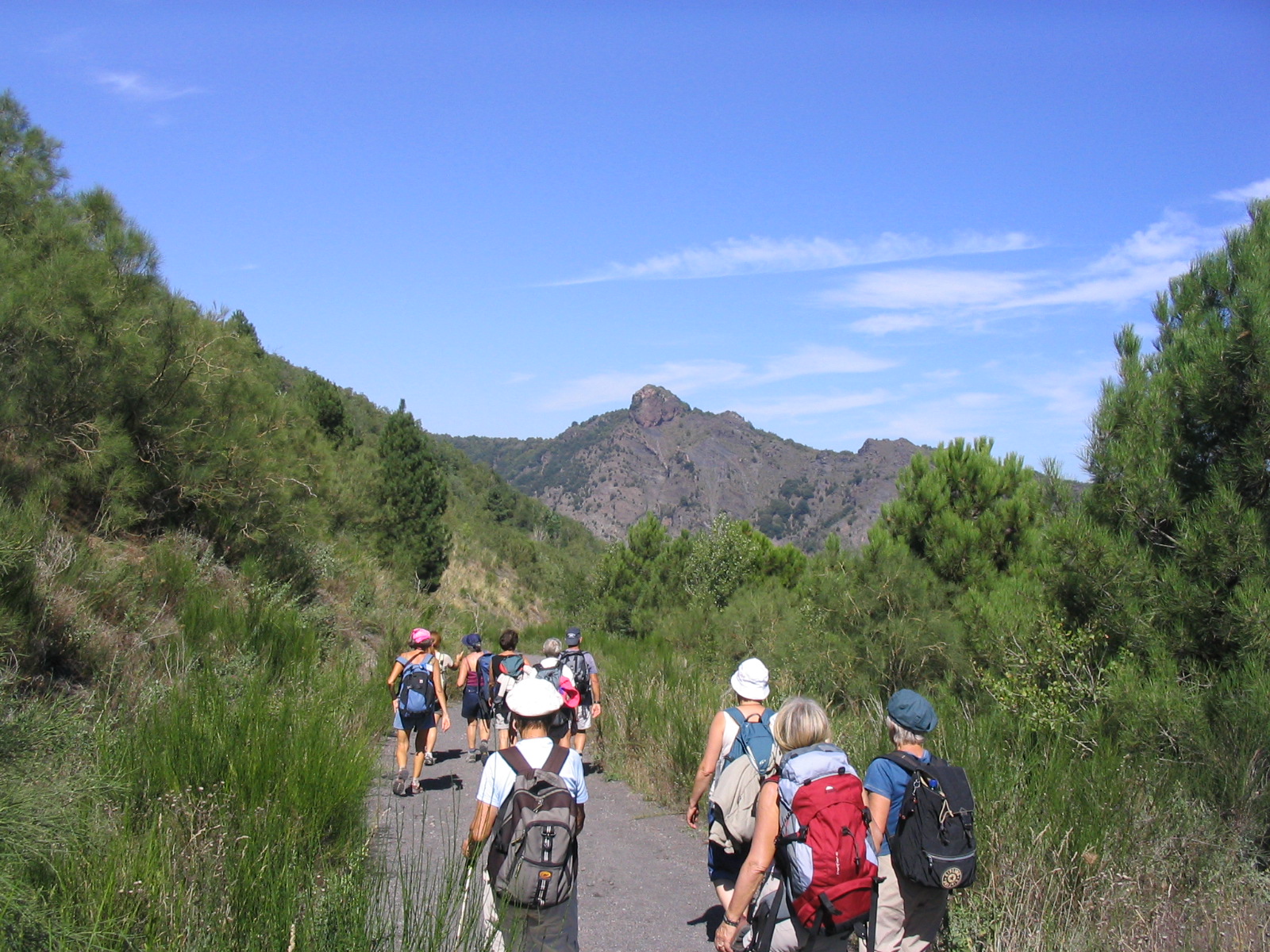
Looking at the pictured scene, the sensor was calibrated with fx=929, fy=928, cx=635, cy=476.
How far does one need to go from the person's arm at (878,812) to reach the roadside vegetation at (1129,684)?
49.5 inches

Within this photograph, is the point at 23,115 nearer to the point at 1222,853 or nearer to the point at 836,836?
the point at 836,836

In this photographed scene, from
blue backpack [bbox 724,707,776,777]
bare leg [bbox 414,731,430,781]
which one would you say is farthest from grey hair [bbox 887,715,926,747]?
bare leg [bbox 414,731,430,781]

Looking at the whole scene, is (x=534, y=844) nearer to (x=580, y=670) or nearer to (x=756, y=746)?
(x=756, y=746)

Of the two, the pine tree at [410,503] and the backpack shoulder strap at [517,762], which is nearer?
the backpack shoulder strap at [517,762]

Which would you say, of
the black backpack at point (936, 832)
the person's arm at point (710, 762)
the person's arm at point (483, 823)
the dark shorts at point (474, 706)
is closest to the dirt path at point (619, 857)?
the person's arm at point (483, 823)

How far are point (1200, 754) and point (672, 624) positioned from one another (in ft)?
52.1

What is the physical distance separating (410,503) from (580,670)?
25214mm

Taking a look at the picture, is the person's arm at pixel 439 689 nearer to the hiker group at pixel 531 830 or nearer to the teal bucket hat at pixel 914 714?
the hiker group at pixel 531 830

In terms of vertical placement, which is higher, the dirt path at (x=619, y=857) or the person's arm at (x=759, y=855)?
the person's arm at (x=759, y=855)

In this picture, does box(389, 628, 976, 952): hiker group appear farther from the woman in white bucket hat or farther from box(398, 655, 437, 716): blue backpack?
box(398, 655, 437, 716): blue backpack

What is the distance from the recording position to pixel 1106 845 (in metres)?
4.95

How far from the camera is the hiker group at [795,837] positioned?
3.57 meters

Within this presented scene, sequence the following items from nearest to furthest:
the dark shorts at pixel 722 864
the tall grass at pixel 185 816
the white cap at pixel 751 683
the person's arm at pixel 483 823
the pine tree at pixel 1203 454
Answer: the tall grass at pixel 185 816 → the person's arm at pixel 483 823 → the dark shorts at pixel 722 864 → the white cap at pixel 751 683 → the pine tree at pixel 1203 454

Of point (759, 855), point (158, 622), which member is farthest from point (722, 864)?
point (158, 622)
